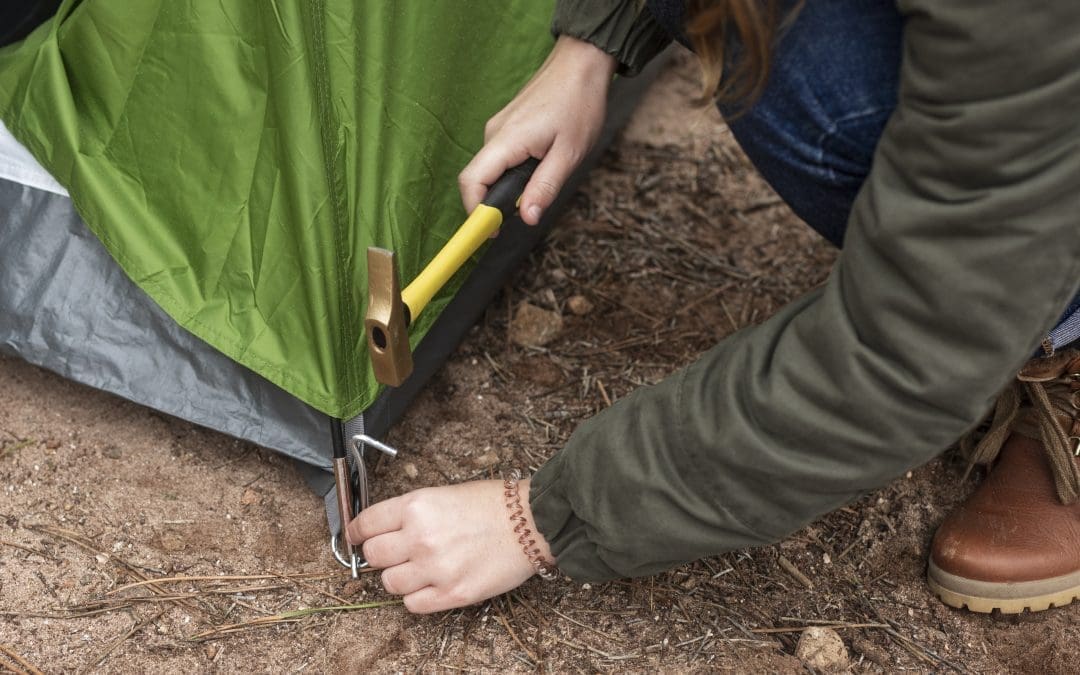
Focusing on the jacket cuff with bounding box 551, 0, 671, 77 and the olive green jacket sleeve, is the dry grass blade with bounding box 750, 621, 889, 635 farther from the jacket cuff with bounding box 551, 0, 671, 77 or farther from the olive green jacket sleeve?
the jacket cuff with bounding box 551, 0, 671, 77

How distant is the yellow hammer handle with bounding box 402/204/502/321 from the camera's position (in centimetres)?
102

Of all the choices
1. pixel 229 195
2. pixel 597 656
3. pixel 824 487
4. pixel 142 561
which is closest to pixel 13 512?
pixel 142 561

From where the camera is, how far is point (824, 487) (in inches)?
32.9

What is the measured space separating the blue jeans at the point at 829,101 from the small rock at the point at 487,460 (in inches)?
20.1

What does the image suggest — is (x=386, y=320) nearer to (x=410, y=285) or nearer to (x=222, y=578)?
(x=410, y=285)

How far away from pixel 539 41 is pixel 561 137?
26cm

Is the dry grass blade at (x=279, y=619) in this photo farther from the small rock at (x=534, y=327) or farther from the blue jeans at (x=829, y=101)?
the blue jeans at (x=829, y=101)

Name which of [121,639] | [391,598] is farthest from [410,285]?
[121,639]

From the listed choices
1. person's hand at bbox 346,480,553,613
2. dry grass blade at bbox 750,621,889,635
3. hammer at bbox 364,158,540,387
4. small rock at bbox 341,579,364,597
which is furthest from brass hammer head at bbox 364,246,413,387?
dry grass blade at bbox 750,621,889,635

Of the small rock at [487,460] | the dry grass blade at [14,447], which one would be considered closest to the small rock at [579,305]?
the small rock at [487,460]

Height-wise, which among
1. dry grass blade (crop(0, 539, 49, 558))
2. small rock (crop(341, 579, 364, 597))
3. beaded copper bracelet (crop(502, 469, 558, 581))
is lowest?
dry grass blade (crop(0, 539, 49, 558))

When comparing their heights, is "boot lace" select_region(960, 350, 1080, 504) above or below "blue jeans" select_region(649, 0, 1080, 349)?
below

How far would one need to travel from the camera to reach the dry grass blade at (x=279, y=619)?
1092mm

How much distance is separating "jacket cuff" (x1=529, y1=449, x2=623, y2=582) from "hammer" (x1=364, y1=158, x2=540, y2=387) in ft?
0.59
